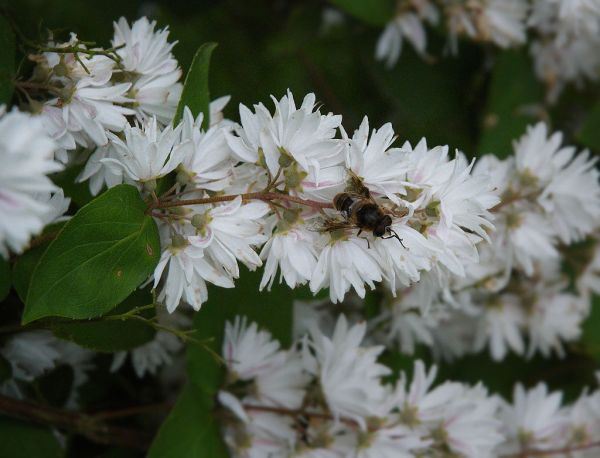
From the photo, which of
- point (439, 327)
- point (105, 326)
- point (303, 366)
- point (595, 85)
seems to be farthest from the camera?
point (595, 85)

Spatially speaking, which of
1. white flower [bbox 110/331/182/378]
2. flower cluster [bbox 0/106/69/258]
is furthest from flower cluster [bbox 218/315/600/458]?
flower cluster [bbox 0/106/69/258]

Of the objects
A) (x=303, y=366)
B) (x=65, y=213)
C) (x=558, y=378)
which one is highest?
(x=65, y=213)

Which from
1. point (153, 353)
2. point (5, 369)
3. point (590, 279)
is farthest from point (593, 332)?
point (5, 369)

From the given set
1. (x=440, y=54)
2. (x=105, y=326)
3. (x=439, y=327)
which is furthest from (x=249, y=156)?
(x=440, y=54)

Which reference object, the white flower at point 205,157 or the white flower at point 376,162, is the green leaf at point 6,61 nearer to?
the white flower at point 205,157

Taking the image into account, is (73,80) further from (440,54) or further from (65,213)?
(440,54)

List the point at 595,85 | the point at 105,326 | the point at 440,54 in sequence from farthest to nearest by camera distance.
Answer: the point at 595,85 < the point at 440,54 < the point at 105,326

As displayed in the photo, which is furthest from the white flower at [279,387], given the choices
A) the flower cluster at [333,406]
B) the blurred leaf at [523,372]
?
the blurred leaf at [523,372]
